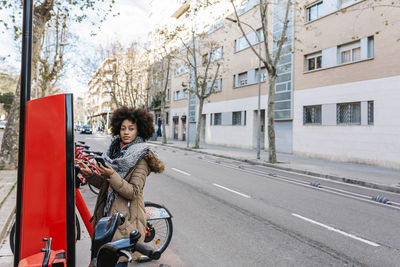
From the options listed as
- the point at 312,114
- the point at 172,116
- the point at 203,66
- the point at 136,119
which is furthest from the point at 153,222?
the point at 172,116

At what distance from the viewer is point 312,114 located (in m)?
19.2

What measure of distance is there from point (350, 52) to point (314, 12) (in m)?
3.98

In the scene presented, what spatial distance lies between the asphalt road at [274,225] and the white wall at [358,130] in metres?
6.82

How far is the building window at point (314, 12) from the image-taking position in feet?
62.3

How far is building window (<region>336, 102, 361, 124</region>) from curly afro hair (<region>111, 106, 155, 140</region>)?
623 inches

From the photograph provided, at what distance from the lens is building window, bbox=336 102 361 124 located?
1634 centimetres

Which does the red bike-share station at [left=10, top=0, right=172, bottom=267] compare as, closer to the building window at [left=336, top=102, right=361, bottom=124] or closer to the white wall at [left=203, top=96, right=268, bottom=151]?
the building window at [left=336, top=102, right=361, bottom=124]

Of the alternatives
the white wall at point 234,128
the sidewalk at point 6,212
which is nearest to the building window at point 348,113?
the white wall at point 234,128

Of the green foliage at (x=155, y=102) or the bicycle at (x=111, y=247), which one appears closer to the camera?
the bicycle at (x=111, y=247)

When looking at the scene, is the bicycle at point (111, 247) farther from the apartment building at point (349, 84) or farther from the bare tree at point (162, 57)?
the bare tree at point (162, 57)

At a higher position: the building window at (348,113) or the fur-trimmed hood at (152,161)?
the building window at (348,113)

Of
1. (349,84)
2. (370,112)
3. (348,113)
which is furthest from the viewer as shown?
(348,113)

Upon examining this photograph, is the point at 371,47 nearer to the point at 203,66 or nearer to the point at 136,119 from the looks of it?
the point at 203,66

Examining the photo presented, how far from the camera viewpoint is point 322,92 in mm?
18188
